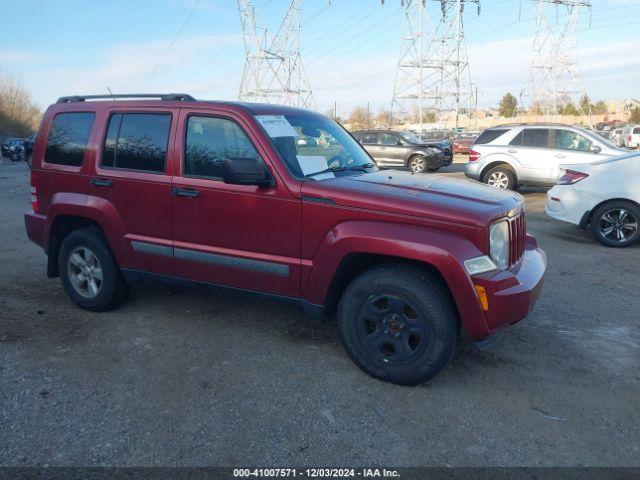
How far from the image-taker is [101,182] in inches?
178

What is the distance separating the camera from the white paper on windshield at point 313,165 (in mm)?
3967

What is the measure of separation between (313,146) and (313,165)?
0.99ft

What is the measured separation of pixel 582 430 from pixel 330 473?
4.98 ft

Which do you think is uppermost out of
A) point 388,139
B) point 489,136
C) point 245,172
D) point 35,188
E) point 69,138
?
point 388,139

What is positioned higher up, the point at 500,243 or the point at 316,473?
the point at 500,243

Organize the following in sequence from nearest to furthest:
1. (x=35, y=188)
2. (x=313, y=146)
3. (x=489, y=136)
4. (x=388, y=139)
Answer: (x=313, y=146) → (x=35, y=188) → (x=489, y=136) → (x=388, y=139)

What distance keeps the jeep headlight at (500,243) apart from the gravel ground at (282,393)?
0.86m

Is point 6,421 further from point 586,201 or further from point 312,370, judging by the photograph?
point 586,201

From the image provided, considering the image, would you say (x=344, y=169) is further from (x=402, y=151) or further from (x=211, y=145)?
(x=402, y=151)

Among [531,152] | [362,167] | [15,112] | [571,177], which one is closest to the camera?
[362,167]

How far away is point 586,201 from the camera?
25.3ft

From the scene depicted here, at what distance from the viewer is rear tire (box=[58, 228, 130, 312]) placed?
4.70m

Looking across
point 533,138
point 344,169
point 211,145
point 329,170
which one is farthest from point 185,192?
point 533,138

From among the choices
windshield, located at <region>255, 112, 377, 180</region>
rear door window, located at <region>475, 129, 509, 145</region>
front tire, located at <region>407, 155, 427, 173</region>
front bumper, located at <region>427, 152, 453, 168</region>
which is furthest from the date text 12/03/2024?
front bumper, located at <region>427, 152, 453, 168</region>
